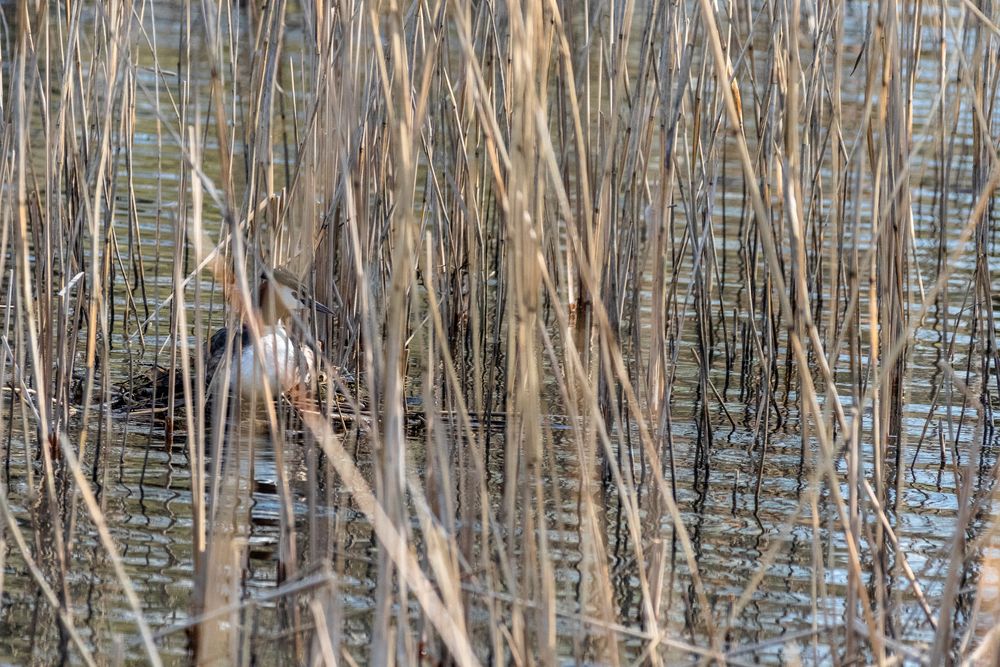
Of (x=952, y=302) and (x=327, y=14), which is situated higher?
(x=327, y=14)

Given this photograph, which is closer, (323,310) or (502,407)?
(323,310)

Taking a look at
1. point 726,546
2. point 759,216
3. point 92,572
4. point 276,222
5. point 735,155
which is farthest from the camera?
point 735,155

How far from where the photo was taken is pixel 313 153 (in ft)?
10.2

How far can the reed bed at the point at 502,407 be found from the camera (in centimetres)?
214

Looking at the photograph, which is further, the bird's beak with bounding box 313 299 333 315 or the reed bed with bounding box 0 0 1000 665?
the bird's beak with bounding box 313 299 333 315

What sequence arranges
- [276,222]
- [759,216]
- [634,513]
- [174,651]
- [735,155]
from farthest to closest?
[735,155] → [276,222] → [174,651] → [634,513] → [759,216]

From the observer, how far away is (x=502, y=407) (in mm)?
3988

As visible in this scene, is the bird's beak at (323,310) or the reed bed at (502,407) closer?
the reed bed at (502,407)

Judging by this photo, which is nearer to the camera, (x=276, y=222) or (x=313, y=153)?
(x=313, y=153)

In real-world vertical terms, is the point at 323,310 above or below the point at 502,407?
above

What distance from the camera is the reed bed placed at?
2141 mm

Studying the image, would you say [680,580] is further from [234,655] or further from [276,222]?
[276,222]

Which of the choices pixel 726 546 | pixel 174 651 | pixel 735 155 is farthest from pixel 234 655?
pixel 735 155

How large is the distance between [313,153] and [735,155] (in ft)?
14.2
